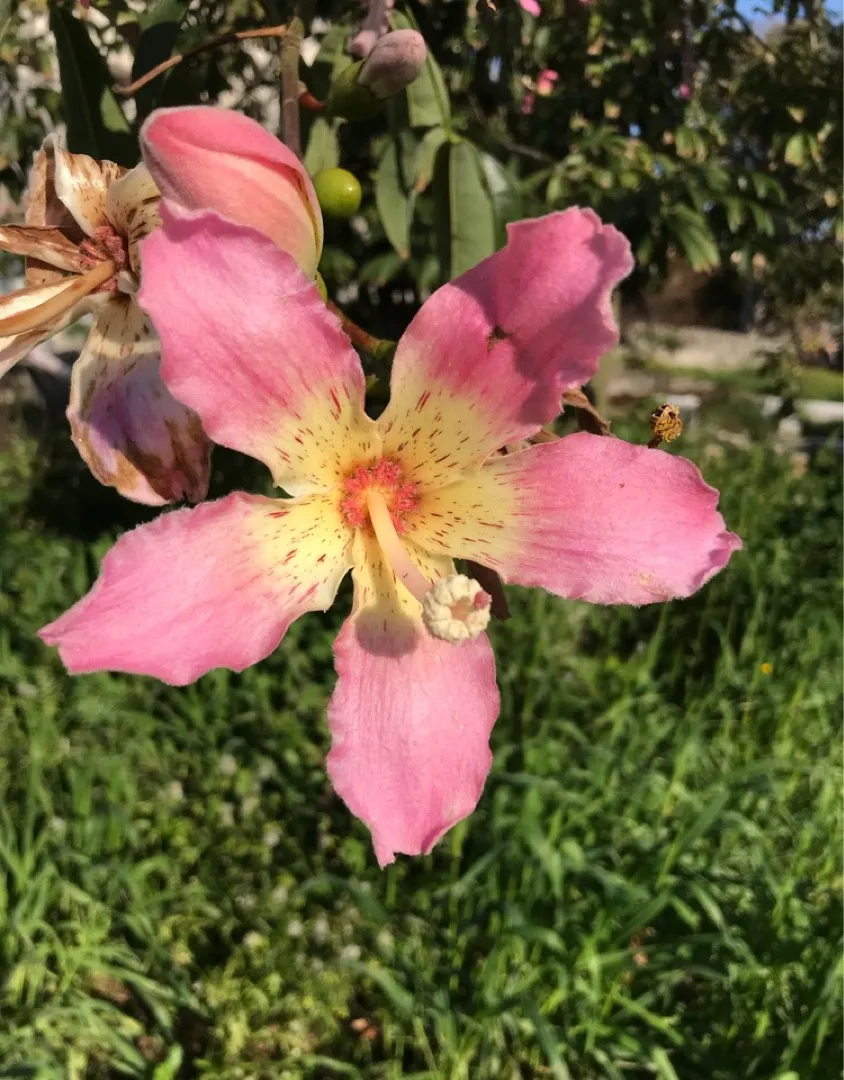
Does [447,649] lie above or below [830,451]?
above

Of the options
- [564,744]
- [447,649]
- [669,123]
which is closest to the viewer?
[447,649]

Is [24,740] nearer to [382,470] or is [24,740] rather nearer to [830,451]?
[382,470]

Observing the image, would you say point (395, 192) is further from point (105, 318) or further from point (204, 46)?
point (105, 318)

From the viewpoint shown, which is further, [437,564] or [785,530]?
[785,530]

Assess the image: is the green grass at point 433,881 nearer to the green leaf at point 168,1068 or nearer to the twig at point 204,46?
the green leaf at point 168,1068

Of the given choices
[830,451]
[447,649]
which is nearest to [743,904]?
[447,649]

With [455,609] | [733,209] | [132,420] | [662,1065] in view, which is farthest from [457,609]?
[733,209]
